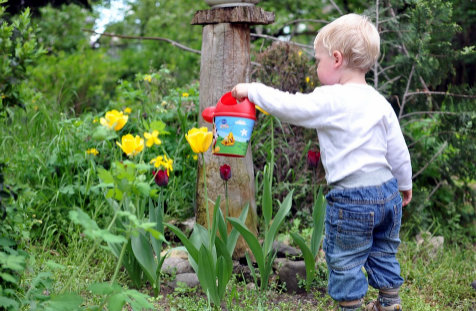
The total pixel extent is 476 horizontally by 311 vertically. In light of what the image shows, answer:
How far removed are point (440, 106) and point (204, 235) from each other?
258 centimetres

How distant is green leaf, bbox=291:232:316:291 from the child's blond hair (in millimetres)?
877

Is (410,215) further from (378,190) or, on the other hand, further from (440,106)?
(378,190)

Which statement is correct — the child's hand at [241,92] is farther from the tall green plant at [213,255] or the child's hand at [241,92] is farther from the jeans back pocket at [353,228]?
the jeans back pocket at [353,228]

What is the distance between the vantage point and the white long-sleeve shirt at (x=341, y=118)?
2258mm

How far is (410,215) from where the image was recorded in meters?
3.95

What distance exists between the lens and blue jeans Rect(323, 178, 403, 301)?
7.57 ft

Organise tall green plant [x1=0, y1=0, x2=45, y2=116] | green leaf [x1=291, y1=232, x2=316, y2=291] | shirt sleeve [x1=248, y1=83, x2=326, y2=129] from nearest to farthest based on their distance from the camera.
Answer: tall green plant [x1=0, y1=0, x2=45, y2=116]
shirt sleeve [x1=248, y1=83, x2=326, y2=129]
green leaf [x1=291, y1=232, x2=316, y2=291]

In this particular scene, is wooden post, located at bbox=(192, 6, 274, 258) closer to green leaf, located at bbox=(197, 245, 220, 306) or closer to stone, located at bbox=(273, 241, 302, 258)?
stone, located at bbox=(273, 241, 302, 258)

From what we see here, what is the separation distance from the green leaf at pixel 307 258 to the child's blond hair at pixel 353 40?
88 cm

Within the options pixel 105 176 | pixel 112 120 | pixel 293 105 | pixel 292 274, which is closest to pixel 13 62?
pixel 112 120

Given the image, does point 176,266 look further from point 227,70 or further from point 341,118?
point 341,118

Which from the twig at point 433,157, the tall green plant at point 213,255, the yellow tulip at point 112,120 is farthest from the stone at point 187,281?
the twig at point 433,157

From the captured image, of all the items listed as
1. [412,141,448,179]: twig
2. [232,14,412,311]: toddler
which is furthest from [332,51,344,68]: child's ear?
[412,141,448,179]: twig

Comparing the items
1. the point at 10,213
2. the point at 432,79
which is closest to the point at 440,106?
the point at 432,79
